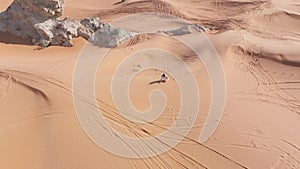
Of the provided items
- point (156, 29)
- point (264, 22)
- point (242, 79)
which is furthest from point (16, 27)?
point (264, 22)

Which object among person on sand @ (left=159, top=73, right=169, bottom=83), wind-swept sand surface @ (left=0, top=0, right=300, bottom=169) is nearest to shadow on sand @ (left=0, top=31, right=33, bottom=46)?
wind-swept sand surface @ (left=0, top=0, right=300, bottom=169)

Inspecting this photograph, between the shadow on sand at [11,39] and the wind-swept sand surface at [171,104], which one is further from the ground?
the shadow on sand at [11,39]

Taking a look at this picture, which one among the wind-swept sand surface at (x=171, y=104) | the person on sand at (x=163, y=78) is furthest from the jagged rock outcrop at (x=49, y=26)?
the person on sand at (x=163, y=78)

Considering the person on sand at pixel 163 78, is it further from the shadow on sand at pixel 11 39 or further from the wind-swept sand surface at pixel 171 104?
the shadow on sand at pixel 11 39

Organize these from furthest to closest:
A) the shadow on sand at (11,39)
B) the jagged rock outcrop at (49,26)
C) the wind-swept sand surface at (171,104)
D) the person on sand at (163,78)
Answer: the shadow on sand at (11,39) < the jagged rock outcrop at (49,26) < the person on sand at (163,78) < the wind-swept sand surface at (171,104)

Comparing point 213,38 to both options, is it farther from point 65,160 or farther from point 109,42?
point 65,160

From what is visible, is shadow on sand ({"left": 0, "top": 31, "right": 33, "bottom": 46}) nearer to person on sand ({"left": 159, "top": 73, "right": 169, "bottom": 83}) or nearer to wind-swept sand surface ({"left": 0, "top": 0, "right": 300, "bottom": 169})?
wind-swept sand surface ({"left": 0, "top": 0, "right": 300, "bottom": 169})
